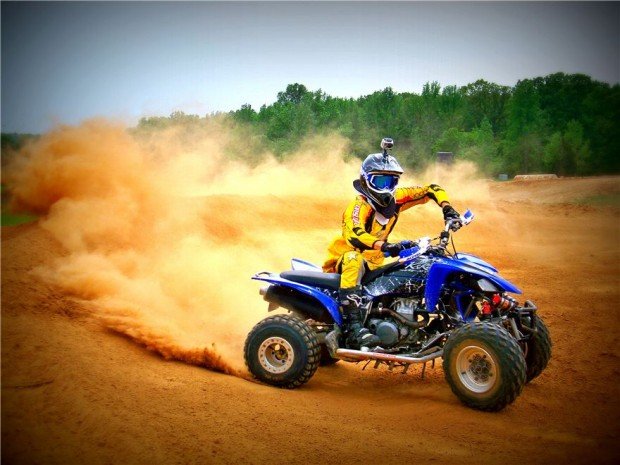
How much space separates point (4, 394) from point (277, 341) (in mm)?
2947

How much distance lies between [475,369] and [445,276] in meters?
1.05

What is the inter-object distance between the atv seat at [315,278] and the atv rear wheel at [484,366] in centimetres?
170

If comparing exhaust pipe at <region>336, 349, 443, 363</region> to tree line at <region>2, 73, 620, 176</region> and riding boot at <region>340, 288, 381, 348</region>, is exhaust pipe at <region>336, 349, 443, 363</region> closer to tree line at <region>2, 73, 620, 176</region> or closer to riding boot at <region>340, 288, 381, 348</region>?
riding boot at <region>340, 288, 381, 348</region>

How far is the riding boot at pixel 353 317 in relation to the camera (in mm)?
6977

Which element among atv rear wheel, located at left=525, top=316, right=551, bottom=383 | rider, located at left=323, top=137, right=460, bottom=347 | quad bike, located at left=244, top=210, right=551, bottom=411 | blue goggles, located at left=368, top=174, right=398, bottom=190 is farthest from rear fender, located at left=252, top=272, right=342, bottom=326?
atv rear wheel, located at left=525, top=316, right=551, bottom=383

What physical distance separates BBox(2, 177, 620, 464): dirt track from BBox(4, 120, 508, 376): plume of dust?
2.13ft

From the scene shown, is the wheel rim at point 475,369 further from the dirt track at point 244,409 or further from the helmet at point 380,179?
the helmet at point 380,179

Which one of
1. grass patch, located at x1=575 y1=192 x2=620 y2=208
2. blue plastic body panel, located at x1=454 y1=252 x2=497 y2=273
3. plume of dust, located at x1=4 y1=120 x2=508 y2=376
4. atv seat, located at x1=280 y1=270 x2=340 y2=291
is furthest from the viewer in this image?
grass patch, located at x1=575 y1=192 x2=620 y2=208

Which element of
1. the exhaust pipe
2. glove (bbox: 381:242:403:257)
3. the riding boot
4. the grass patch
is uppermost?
the grass patch

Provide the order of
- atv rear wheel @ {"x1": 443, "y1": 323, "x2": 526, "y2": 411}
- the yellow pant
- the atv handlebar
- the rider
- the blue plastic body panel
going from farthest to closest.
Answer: the yellow pant → the rider → the blue plastic body panel → the atv handlebar → atv rear wheel @ {"x1": 443, "y1": 323, "x2": 526, "y2": 411}

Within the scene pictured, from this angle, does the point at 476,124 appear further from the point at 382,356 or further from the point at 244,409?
the point at 244,409

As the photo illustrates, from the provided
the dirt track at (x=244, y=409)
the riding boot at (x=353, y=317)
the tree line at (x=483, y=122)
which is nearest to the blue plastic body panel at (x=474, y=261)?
the riding boot at (x=353, y=317)

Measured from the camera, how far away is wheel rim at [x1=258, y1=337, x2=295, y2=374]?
700 cm

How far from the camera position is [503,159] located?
133 ft
